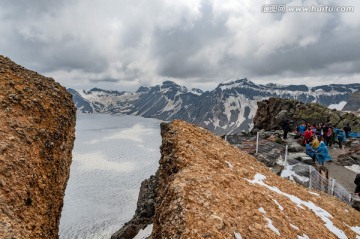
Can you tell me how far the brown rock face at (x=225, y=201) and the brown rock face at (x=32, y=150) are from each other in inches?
195

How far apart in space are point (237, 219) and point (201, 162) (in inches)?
145

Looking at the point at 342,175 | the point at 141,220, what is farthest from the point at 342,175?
the point at 141,220

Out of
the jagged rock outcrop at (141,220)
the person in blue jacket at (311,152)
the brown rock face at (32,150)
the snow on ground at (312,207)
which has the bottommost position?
the jagged rock outcrop at (141,220)

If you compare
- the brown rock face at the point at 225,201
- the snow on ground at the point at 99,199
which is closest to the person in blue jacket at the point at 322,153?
the brown rock face at the point at 225,201

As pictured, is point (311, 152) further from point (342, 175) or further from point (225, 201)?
point (225, 201)

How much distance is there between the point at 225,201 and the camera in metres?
10.8

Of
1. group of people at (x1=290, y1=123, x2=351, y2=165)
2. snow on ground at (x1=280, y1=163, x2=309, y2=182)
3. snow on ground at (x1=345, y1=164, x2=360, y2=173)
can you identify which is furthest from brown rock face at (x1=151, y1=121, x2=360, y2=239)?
snow on ground at (x1=345, y1=164, x2=360, y2=173)

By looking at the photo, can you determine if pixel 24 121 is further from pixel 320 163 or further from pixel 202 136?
pixel 320 163

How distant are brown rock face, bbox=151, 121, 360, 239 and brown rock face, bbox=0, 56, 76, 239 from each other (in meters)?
4.96

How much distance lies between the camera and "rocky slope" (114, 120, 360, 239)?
9.67m

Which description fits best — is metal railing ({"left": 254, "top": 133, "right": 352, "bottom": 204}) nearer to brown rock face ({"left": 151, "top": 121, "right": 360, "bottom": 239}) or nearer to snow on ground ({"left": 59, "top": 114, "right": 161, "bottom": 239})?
brown rock face ({"left": 151, "top": 121, "right": 360, "bottom": 239})

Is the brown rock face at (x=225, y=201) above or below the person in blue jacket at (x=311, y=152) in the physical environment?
above

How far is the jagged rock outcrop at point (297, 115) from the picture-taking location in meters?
83.0

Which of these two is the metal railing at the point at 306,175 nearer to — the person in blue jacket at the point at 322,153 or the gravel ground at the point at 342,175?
the person in blue jacket at the point at 322,153
